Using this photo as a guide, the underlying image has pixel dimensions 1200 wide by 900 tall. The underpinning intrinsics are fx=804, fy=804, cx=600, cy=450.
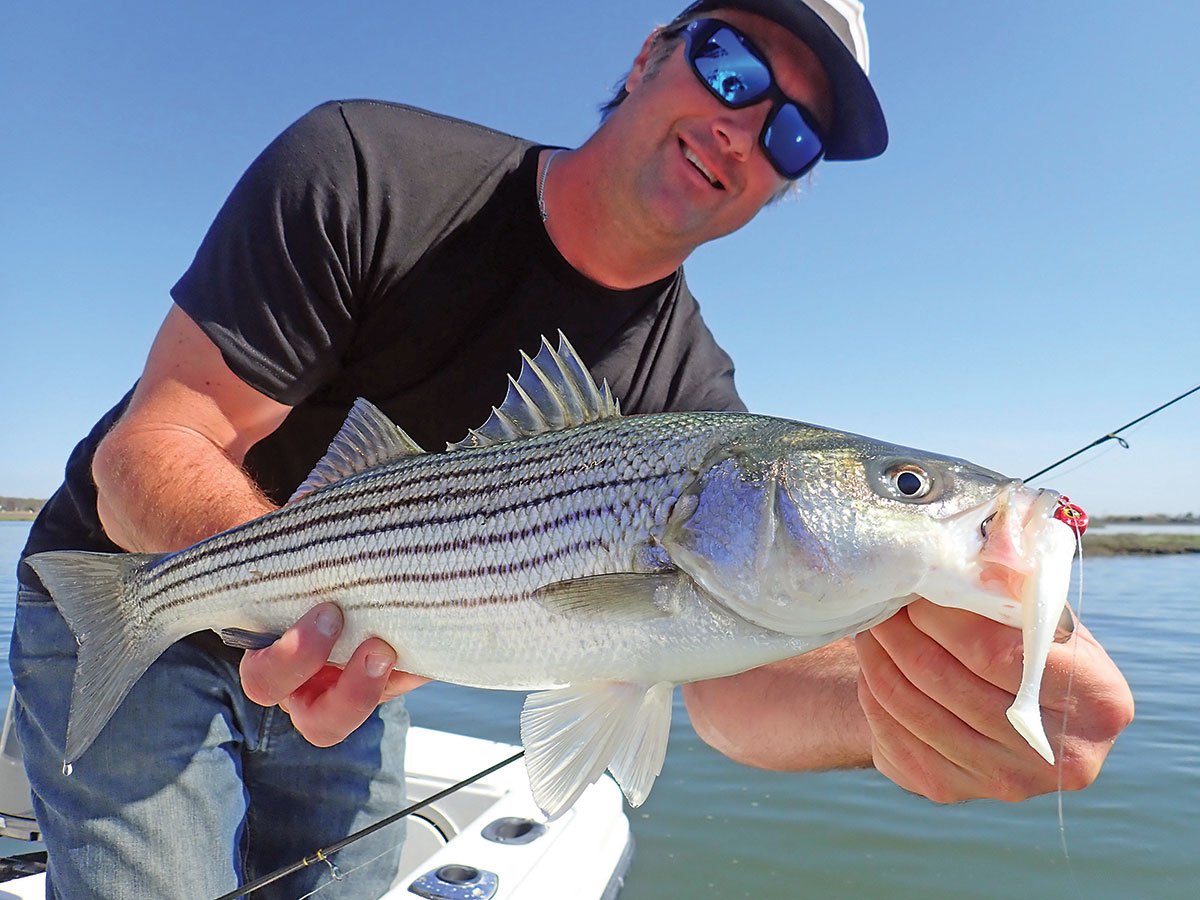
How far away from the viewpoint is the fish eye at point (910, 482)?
197cm

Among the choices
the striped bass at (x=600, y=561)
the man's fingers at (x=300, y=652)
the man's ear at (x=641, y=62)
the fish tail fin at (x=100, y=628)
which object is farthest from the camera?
the man's ear at (x=641, y=62)

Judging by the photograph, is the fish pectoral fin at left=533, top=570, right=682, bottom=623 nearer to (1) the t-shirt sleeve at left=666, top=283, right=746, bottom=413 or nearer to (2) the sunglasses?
(1) the t-shirt sleeve at left=666, top=283, right=746, bottom=413

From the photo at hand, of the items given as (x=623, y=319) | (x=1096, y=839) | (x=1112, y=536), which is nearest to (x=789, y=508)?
(x=623, y=319)

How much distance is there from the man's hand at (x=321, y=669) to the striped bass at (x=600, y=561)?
0.20 feet

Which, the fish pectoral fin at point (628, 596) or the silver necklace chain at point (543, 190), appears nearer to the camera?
the fish pectoral fin at point (628, 596)

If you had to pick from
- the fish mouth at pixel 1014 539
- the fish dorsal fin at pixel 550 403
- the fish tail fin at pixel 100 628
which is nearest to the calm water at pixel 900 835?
the fish tail fin at pixel 100 628

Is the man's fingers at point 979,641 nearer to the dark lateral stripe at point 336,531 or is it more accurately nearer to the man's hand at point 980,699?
the man's hand at point 980,699

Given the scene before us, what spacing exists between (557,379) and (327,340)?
1.13 m

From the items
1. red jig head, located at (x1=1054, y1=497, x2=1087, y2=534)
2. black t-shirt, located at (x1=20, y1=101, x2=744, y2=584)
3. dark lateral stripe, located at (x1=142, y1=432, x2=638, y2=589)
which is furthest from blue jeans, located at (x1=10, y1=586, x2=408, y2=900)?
red jig head, located at (x1=1054, y1=497, x2=1087, y2=534)

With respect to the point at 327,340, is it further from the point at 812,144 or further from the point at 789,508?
the point at 812,144

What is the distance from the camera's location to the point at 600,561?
2148mm

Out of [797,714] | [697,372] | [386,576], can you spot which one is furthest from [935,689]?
[697,372]

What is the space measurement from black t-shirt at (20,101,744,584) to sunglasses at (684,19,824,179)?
93 cm

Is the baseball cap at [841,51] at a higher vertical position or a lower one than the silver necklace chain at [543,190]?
higher
